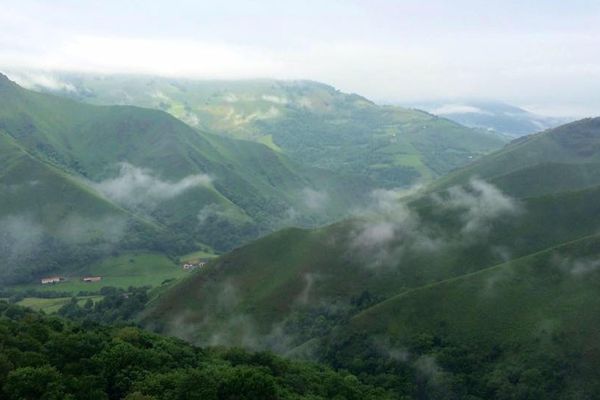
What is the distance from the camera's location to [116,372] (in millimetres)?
90375

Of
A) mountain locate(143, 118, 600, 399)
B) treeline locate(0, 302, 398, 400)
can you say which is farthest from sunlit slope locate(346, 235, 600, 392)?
treeline locate(0, 302, 398, 400)

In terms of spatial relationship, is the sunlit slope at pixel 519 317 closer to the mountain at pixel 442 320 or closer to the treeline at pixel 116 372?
the mountain at pixel 442 320

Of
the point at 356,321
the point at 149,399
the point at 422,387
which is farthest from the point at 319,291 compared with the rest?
the point at 149,399

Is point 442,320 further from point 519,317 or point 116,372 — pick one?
point 116,372

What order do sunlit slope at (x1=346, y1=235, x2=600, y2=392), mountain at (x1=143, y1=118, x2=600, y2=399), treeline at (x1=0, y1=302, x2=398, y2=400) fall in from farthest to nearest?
mountain at (x1=143, y1=118, x2=600, y2=399) → sunlit slope at (x1=346, y1=235, x2=600, y2=392) → treeline at (x1=0, y1=302, x2=398, y2=400)

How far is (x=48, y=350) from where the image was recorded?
93.2 m

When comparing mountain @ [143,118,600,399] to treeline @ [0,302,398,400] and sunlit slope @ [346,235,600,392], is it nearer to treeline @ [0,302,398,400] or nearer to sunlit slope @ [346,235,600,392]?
sunlit slope @ [346,235,600,392]

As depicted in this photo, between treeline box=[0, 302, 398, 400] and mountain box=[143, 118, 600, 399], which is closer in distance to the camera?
treeline box=[0, 302, 398, 400]

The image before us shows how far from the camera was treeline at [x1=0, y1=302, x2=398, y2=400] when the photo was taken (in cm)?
7975

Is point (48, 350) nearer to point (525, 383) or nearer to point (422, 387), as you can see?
point (422, 387)

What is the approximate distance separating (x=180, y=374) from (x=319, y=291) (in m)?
102

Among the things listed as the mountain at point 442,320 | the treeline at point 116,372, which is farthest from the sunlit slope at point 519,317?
the treeline at point 116,372

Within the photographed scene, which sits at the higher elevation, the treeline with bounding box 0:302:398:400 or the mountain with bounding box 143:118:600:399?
the treeline with bounding box 0:302:398:400

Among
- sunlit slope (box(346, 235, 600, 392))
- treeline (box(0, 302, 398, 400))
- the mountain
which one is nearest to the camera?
treeline (box(0, 302, 398, 400))
